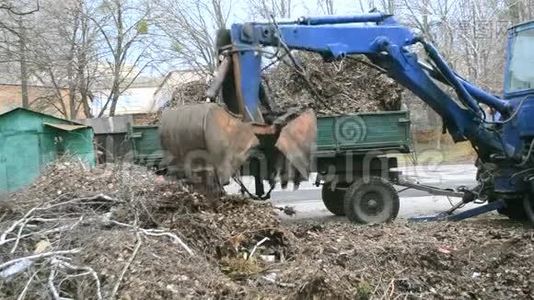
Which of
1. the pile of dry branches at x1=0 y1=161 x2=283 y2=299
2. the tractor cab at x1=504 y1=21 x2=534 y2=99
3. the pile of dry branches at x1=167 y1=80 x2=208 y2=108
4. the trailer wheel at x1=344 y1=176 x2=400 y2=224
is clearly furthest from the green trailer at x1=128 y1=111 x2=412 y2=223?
the pile of dry branches at x1=0 y1=161 x2=283 y2=299

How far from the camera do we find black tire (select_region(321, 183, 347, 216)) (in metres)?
11.6

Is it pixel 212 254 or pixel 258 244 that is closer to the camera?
pixel 212 254

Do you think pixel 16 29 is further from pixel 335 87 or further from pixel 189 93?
pixel 335 87

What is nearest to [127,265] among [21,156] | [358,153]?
[358,153]

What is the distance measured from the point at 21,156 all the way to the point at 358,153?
716 cm

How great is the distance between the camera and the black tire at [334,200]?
11.6m

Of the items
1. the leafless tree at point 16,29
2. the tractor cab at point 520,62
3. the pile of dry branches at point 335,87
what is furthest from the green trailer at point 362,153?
the leafless tree at point 16,29

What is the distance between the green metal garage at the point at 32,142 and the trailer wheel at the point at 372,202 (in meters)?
5.60

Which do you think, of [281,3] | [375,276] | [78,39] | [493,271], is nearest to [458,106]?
[493,271]

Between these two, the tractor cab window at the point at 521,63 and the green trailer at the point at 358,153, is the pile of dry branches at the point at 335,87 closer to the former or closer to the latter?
the green trailer at the point at 358,153

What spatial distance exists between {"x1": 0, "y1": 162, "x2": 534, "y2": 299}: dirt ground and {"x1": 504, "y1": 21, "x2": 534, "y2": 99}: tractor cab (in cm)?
252

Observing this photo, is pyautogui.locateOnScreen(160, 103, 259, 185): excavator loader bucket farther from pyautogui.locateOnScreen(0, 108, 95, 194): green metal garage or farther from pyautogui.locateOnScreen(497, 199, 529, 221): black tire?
pyautogui.locateOnScreen(0, 108, 95, 194): green metal garage

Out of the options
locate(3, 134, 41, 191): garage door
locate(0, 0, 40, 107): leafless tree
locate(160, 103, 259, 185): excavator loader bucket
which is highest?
locate(0, 0, 40, 107): leafless tree

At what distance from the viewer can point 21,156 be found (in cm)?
1390
